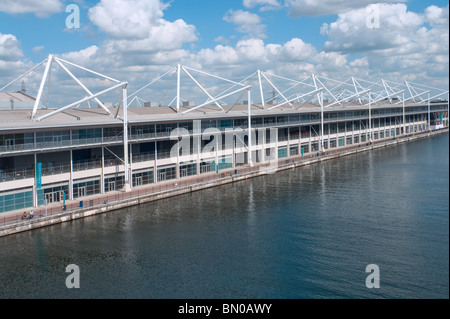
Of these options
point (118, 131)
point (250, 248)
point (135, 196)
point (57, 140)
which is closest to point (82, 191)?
point (135, 196)

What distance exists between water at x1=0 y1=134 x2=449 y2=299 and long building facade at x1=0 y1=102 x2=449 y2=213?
4245 millimetres

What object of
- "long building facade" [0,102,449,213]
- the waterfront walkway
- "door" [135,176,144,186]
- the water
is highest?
"long building facade" [0,102,449,213]

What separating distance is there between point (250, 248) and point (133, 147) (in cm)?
1753

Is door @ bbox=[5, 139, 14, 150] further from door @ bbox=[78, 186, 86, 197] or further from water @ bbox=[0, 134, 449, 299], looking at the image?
water @ bbox=[0, 134, 449, 299]

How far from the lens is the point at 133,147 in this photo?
35750mm

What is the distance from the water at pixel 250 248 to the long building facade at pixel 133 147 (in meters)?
4.24

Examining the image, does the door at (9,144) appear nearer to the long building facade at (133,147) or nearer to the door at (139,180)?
the long building facade at (133,147)

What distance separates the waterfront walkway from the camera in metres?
24.9

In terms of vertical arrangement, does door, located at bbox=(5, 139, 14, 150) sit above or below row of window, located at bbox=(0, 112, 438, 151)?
below

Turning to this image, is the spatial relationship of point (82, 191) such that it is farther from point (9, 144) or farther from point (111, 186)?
point (9, 144)

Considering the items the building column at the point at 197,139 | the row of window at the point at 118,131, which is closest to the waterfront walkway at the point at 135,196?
the building column at the point at 197,139

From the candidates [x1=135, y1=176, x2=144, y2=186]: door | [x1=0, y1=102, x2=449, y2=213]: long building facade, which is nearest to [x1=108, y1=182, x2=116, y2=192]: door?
[x1=0, y1=102, x2=449, y2=213]: long building facade

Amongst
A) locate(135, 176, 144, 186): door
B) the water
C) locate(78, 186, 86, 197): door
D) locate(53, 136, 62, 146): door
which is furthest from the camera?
locate(135, 176, 144, 186): door
